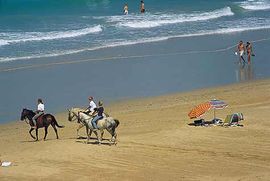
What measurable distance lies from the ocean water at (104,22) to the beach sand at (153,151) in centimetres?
1452

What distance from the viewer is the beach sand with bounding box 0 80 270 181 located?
20.2 metres

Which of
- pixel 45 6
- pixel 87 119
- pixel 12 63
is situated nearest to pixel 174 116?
pixel 87 119

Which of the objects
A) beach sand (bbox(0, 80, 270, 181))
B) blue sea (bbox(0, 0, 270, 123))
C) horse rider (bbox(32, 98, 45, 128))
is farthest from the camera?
blue sea (bbox(0, 0, 270, 123))

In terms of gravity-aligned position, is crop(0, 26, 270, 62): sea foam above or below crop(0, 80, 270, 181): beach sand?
above

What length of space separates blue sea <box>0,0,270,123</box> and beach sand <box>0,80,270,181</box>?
3928 millimetres

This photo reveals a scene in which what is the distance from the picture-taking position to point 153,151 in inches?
866

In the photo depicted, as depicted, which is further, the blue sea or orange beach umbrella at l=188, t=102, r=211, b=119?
the blue sea

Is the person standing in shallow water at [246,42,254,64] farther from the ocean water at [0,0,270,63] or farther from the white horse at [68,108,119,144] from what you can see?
the white horse at [68,108,119,144]

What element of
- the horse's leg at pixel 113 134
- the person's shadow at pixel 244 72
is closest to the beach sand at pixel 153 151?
the horse's leg at pixel 113 134

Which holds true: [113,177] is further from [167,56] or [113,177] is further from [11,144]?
[167,56]

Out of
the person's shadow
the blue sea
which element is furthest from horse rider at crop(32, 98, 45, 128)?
the person's shadow

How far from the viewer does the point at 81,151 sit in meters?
22.4

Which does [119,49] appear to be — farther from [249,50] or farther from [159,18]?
[159,18]

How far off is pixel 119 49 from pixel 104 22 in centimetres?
1083
